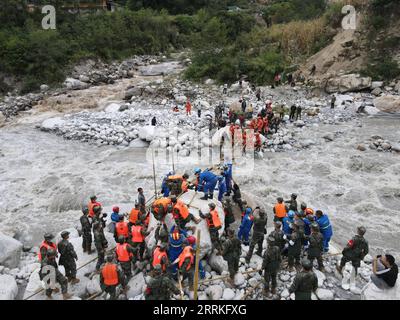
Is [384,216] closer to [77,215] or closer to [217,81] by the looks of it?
[77,215]

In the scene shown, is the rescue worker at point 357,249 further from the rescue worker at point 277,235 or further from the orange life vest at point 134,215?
the orange life vest at point 134,215

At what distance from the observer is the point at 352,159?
1233 cm

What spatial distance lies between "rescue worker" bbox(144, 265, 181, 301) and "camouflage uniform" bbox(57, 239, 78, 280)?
1813 mm

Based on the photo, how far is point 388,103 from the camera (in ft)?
53.8

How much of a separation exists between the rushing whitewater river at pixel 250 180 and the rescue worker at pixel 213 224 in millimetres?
3037

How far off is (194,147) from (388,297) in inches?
361

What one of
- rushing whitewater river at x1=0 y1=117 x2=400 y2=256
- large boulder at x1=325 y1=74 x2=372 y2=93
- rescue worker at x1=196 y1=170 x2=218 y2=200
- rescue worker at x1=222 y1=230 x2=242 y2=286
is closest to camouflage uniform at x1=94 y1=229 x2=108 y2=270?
rescue worker at x1=222 y1=230 x2=242 y2=286

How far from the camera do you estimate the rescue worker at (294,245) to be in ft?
20.1

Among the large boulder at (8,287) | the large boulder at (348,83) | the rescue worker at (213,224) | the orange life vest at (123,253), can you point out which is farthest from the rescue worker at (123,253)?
the large boulder at (348,83)

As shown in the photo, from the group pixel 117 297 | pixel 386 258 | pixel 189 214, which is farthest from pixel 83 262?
pixel 386 258

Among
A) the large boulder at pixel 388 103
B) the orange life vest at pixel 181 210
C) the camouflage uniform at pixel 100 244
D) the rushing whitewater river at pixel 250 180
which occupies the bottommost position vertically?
the rushing whitewater river at pixel 250 180

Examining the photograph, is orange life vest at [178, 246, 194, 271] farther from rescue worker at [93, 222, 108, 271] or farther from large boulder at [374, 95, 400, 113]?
large boulder at [374, 95, 400, 113]

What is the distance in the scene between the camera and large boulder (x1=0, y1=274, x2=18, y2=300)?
600 centimetres

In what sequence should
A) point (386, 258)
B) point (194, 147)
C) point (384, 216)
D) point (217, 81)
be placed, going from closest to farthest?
point (386, 258)
point (384, 216)
point (194, 147)
point (217, 81)
